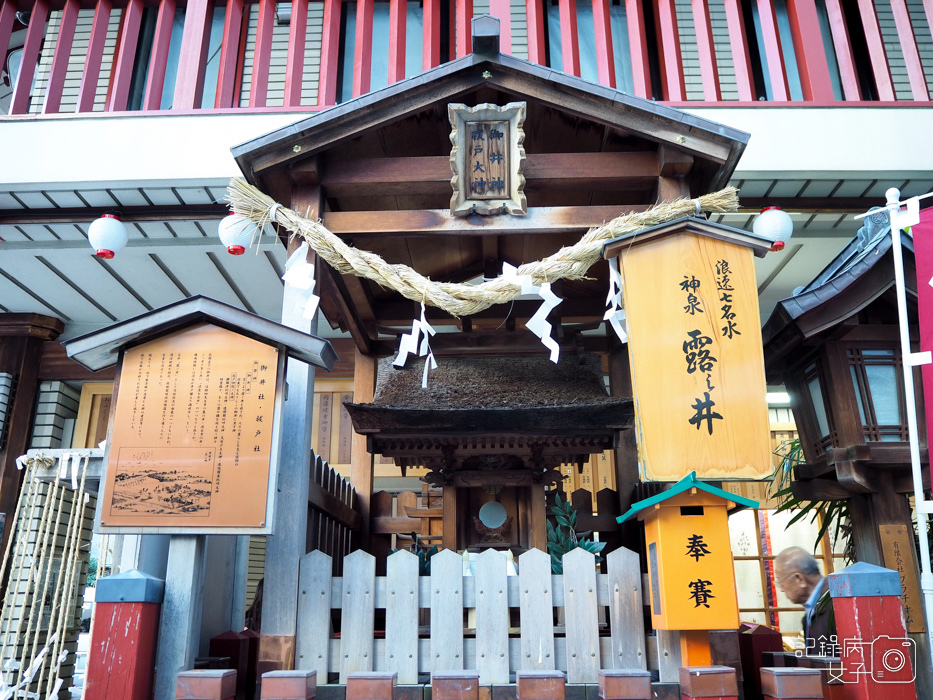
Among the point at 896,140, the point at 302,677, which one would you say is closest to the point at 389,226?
the point at 302,677

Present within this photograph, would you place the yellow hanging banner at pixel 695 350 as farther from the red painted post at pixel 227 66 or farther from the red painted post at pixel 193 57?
the red painted post at pixel 193 57

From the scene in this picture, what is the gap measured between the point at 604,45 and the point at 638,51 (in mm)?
389

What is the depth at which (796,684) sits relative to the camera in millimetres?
3723

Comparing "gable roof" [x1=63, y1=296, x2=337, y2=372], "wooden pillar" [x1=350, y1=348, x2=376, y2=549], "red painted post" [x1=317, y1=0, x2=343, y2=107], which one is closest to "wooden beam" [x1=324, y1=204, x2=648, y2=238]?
"gable roof" [x1=63, y1=296, x2=337, y2=372]

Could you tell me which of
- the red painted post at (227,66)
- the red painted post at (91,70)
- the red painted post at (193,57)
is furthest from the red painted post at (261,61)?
the red painted post at (91,70)

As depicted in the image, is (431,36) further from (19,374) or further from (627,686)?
(627,686)

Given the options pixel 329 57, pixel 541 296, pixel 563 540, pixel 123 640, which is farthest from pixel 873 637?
pixel 329 57

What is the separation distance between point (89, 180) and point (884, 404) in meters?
7.63

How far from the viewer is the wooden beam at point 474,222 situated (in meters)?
5.21

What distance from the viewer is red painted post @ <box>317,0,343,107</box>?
7945 millimetres

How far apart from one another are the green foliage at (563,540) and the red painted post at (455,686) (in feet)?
5.30

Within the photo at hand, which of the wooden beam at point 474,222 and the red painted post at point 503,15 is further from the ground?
the red painted post at point 503,15

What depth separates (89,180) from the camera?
7.50m

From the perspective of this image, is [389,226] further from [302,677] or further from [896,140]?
[896,140]
